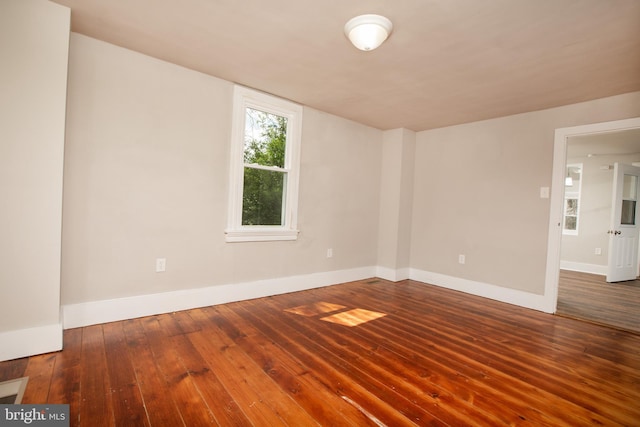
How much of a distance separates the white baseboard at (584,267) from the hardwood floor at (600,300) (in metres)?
0.31

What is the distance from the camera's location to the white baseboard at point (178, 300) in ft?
8.19

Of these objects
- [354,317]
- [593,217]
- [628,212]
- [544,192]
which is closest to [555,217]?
[544,192]

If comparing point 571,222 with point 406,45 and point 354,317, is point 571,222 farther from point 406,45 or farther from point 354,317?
point 406,45

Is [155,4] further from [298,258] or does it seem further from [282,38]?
[298,258]

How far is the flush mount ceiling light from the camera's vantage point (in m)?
2.01

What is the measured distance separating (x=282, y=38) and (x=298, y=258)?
8.14 ft

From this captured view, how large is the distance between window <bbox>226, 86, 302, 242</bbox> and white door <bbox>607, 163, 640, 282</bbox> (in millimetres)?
5420

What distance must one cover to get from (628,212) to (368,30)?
6187mm

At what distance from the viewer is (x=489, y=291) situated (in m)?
3.97

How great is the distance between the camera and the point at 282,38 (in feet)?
7.63

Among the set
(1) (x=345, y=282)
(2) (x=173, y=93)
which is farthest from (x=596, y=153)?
(2) (x=173, y=93)

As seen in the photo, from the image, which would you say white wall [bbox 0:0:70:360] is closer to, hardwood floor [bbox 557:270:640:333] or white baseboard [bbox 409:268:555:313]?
white baseboard [bbox 409:268:555:313]

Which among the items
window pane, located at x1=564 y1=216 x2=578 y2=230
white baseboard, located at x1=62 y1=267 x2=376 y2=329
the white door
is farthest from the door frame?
window pane, located at x1=564 y1=216 x2=578 y2=230

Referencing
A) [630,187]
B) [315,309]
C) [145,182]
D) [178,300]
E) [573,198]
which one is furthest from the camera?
[573,198]
